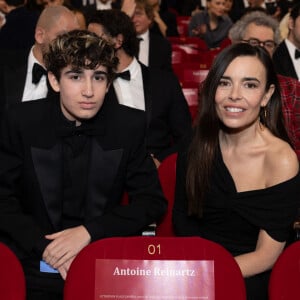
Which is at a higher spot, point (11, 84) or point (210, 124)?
point (11, 84)

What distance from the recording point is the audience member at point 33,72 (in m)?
3.86

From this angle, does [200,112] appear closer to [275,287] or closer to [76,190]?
[76,190]

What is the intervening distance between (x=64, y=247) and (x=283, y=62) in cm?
278

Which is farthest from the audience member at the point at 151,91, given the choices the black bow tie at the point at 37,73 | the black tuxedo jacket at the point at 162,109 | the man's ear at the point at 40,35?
the black bow tie at the point at 37,73

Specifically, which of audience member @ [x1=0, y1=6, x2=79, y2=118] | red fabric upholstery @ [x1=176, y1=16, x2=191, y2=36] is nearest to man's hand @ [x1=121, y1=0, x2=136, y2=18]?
audience member @ [x1=0, y1=6, x2=79, y2=118]

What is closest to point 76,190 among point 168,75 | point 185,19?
point 168,75

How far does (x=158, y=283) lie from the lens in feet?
6.77

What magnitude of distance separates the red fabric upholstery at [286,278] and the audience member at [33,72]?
2048 millimetres

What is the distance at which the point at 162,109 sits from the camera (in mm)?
4066

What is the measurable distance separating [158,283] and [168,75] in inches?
87.2

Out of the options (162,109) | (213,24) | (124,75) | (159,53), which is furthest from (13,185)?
(213,24)

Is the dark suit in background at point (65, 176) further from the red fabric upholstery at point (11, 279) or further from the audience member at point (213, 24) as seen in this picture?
the audience member at point (213, 24)

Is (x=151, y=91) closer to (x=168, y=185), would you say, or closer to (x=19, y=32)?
(x=168, y=185)

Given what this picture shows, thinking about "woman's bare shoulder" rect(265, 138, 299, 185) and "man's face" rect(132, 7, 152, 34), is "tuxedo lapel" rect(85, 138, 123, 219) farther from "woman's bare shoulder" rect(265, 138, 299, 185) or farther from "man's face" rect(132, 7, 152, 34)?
"man's face" rect(132, 7, 152, 34)
